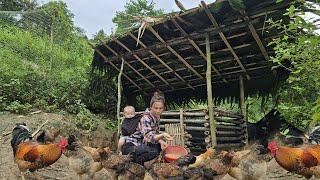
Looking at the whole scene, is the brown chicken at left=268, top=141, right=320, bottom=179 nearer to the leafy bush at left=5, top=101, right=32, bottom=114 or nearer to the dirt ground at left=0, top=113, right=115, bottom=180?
the dirt ground at left=0, top=113, right=115, bottom=180

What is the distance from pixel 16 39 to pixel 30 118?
452 cm

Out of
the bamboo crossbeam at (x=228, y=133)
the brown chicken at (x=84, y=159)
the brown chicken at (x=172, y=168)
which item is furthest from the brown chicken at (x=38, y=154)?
the bamboo crossbeam at (x=228, y=133)

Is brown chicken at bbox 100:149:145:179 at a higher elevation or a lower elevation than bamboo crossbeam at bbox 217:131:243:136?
lower

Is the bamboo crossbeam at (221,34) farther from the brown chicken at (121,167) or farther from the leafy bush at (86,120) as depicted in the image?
the leafy bush at (86,120)

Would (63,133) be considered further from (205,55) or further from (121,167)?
(121,167)

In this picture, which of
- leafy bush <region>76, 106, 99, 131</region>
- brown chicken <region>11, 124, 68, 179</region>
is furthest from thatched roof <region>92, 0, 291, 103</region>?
brown chicken <region>11, 124, 68, 179</region>

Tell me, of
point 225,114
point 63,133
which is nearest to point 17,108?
point 63,133

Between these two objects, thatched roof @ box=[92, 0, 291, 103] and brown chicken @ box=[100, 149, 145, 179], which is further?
thatched roof @ box=[92, 0, 291, 103]

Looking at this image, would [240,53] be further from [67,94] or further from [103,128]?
[67,94]

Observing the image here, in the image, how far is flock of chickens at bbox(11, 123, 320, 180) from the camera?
15.9 feet

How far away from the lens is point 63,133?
9398mm

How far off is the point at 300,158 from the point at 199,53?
15.3 feet

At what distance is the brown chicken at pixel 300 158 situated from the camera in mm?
4938

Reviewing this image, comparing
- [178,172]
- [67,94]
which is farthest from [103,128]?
[178,172]
